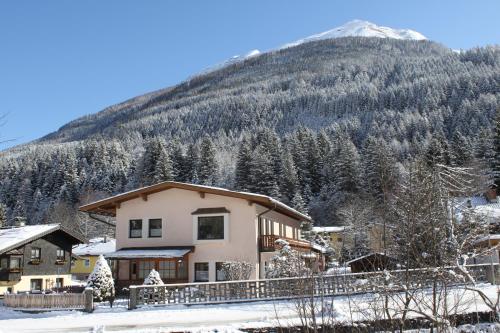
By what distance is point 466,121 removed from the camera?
Answer: 121 m

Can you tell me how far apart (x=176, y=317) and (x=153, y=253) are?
1025 cm

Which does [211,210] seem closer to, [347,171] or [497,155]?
[497,155]

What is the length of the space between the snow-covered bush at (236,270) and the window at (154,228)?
519cm

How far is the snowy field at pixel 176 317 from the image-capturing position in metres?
15.7

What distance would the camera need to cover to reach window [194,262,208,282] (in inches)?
1146

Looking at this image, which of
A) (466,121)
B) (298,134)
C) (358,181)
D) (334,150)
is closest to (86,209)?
(358,181)

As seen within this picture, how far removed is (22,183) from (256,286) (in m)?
101

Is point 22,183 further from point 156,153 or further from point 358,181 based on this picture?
point 358,181

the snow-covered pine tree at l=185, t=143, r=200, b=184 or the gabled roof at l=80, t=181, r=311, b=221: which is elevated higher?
the snow-covered pine tree at l=185, t=143, r=200, b=184

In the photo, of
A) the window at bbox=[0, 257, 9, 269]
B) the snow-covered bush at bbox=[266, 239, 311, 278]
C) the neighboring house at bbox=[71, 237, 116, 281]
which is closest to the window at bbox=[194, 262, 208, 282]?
the snow-covered bush at bbox=[266, 239, 311, 278]

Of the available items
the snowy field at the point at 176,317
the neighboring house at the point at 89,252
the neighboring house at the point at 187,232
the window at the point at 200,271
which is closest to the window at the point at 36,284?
the neighboring house at the point at 187,232

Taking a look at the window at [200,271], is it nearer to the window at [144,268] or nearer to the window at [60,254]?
the window at [144,268]

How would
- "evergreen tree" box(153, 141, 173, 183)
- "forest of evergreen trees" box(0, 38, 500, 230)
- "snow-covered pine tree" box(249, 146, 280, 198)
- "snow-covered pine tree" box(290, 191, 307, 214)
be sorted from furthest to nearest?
"evergreen tree" box(153, 141, 173, 183) → "snow-covered pine tree" box(249, 146, 280, 198) → "forest of evergreen trees" box(0, 38, 500, 230) → "snow-covered pine tree" box(290, 191, 307, 214)

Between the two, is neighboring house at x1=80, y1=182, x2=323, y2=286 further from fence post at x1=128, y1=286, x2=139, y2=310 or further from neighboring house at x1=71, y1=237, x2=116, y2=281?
neighboring house at x1=71, y1=237, x2=116, y2=281
